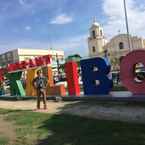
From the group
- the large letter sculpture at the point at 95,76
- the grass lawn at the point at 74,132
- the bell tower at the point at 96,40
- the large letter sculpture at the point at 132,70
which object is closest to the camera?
the grass lawn at the point at 74,132

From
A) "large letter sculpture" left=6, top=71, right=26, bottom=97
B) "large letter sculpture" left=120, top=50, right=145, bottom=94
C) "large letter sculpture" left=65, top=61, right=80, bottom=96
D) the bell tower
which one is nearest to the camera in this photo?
"large letter sculpture" left=120, top=50, right=145, bottom=94

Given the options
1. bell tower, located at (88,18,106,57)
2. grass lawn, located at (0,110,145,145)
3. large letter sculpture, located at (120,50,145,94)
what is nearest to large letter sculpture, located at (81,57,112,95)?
large letter sculpture, located at (120,50,145,94)

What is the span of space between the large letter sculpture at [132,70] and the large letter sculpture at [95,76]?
106 cm

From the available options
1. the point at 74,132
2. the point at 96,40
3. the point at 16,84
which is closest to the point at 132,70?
A: the point at 74,132

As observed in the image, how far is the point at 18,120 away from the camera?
13.3m

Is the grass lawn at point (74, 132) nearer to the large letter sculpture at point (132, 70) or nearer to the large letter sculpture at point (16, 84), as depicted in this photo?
the large letter sculpture at point (132, 70)

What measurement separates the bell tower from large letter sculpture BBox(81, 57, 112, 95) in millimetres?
86125

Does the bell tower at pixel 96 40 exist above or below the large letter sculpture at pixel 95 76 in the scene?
above

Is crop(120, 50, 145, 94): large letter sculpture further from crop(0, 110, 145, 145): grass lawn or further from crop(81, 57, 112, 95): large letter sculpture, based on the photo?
crop(0, 110, 145, 145): grass lawn

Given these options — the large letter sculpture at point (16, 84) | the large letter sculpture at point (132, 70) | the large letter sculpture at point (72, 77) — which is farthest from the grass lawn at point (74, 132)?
the large letter sculpture at point (16, 84)

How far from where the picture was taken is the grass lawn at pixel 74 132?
9.11 metres

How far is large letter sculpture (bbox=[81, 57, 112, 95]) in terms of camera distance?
15.9 meters

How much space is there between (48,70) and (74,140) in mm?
11734

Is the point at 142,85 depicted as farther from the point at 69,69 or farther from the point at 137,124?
the point at 69,69
